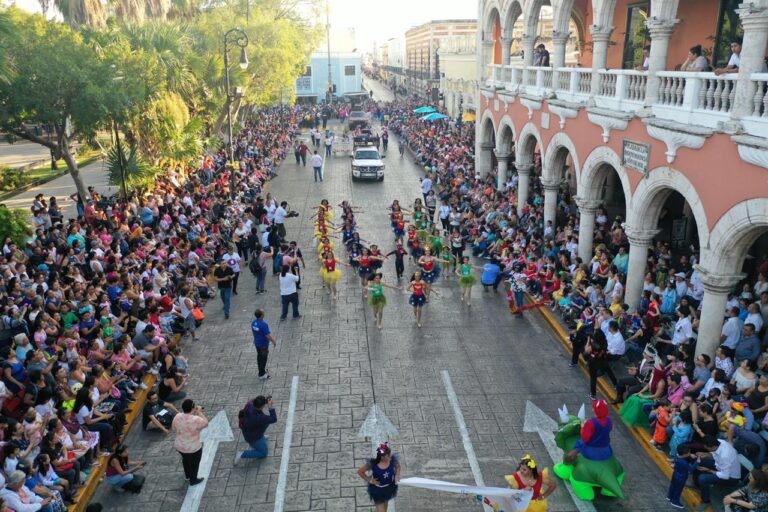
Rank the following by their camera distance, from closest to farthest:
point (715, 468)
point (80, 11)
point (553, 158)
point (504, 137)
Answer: point (715, 468)
point (553, 158)
point (504, 137)
point (80, 11)

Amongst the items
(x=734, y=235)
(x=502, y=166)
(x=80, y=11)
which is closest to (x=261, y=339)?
(x=734, y=235)

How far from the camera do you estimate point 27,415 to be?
8430 mm

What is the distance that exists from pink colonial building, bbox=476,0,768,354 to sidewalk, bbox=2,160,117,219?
710 inches

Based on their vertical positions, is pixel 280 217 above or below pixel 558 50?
below

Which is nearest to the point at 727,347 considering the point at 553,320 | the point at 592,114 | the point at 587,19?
the point at 553,320

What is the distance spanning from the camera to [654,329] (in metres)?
12.2

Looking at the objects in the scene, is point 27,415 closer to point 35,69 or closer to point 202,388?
point 202,388

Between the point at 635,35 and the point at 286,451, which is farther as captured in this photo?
the point at 635,35

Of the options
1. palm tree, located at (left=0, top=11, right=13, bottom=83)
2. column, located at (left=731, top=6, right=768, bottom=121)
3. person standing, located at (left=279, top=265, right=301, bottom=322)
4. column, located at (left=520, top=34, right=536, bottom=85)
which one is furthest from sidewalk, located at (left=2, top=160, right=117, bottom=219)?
column, located at (left=731, top=6, right=768, bottom=121)

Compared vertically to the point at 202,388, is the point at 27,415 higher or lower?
higher

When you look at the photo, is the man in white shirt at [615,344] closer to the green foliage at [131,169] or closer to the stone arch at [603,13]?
the stone arch at [603,13]

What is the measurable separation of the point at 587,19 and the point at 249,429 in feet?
66.3

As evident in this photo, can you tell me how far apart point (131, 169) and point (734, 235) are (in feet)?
59.3

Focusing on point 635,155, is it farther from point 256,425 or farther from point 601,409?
point 256,425
